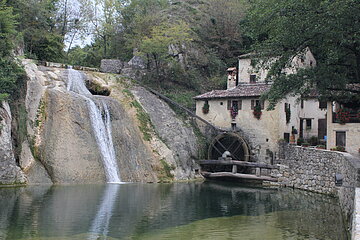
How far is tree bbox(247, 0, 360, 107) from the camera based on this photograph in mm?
15766

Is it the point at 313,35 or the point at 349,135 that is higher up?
the point at 313,35

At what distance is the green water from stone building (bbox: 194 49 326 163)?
8159 millimetres

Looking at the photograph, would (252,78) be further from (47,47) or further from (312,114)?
(47,47)

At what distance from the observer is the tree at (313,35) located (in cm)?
1577

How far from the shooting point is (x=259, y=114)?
102 feet

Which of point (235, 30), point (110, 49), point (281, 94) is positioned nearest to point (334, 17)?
point (281, 94)

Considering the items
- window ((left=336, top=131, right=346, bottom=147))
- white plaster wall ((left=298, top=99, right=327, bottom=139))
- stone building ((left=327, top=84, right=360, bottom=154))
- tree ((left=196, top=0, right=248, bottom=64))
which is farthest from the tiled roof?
tree ((left=196, top=0, right=248, bottom=64))

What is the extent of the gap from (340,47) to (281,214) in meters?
8.29

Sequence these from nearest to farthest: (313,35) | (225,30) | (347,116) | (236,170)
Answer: (313,35)
(347,116)
(236,170)
(225,30)

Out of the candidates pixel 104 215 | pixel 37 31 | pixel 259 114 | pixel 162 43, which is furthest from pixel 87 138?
pixel 37 31

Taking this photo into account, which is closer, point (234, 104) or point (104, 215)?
point (104, 215)

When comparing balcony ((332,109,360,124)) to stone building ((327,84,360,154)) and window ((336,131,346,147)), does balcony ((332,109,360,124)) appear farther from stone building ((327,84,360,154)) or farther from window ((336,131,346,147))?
window ((336,131,346,147))

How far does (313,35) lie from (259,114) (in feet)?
46.7

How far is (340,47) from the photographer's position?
1761 centimetres
